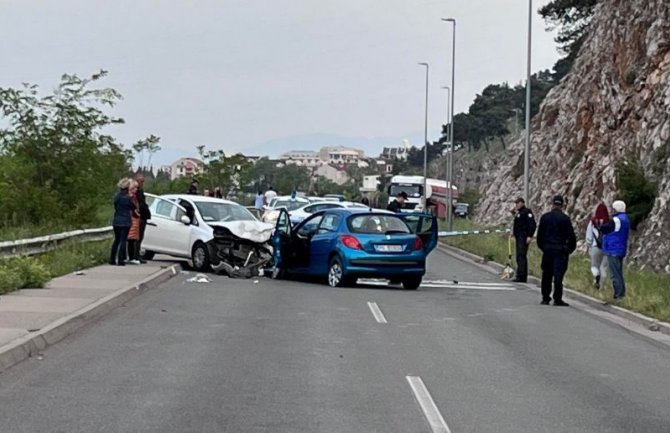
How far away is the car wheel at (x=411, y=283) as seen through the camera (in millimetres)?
21938

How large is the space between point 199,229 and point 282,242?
227 cm

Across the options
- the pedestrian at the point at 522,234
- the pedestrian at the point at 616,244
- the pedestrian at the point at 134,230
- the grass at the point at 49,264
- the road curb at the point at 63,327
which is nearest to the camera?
the road curb at the point at 63,327

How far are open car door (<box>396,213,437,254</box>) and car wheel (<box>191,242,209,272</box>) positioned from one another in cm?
448

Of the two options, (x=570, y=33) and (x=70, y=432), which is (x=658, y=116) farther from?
(x=570, y=33)

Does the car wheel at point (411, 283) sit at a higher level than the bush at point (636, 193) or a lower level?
lower

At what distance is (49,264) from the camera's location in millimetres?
20906

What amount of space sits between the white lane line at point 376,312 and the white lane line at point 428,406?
5.02m

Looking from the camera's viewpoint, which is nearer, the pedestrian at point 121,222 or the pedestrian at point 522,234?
the pedestrian at point 121,222

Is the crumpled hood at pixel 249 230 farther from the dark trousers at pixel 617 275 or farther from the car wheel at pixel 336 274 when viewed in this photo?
the dark trousers at pixel 617 275

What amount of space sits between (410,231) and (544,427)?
13523 mm

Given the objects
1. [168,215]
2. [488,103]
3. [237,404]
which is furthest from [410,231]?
[488,103]

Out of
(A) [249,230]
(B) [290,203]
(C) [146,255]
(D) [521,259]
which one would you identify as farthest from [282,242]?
(B) [290,203]

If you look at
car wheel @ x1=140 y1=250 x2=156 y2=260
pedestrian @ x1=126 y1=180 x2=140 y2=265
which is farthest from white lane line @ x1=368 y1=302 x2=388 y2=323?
car wheel @ x1=140 y1=250 x2=156 y2=260

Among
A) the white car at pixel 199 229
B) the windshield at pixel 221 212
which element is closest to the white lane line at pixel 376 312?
the white car at pixel 199 229
